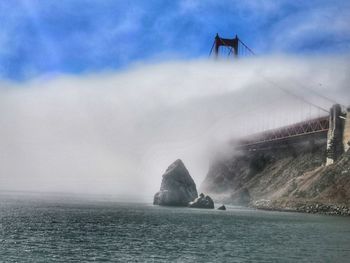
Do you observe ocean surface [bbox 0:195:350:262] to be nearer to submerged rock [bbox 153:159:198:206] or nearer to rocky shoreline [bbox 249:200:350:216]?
rocky shoreline [bbox 249:200:350:216]

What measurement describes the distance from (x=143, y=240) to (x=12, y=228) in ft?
77.2

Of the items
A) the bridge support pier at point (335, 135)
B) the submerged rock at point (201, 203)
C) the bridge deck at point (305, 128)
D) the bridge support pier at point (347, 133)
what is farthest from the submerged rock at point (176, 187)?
the bridge deck at point (305, 128)

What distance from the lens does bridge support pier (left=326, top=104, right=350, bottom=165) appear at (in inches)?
5640

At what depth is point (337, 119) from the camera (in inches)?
5851

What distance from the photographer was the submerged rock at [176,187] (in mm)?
150875

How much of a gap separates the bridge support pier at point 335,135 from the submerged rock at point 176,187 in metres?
45.2

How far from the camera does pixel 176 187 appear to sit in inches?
5960

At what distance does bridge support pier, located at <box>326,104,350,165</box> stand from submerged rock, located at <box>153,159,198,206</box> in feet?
148

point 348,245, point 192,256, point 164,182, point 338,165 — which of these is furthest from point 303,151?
point 192,256

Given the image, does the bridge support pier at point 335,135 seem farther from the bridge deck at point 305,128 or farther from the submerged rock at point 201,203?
the submerged rock at point 201,203

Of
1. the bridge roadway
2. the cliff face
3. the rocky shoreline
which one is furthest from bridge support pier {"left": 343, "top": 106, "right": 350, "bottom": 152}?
the rocky shoreline

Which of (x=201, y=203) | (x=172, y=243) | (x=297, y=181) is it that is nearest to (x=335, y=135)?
(x=297, y=181)

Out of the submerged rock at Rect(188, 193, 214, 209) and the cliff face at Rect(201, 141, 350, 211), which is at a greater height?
the cliff face at Rect(201, 141, 350, 211)

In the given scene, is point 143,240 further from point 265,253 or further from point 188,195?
point 188,195
